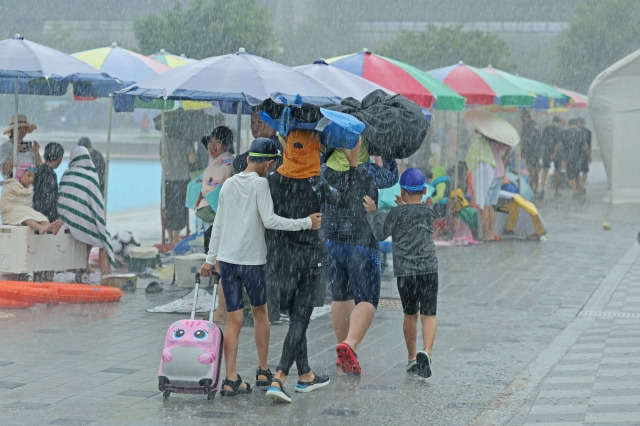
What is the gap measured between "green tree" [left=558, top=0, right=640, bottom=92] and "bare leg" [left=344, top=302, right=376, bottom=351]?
40.6 metres

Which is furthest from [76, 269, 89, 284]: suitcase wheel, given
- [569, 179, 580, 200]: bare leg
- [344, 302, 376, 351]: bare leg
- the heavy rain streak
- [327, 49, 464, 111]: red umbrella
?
Answer: [569, 179, 580, 200]: bare leg

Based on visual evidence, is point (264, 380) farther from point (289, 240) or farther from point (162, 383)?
point (289, 240)

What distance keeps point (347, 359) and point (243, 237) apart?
4.48ft

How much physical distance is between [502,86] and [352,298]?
1136 centimetres

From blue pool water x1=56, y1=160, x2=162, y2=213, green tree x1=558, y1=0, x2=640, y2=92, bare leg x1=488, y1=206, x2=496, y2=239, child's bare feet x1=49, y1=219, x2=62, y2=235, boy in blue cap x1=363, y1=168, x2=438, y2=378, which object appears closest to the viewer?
boy in blue cap x1=363, y1=168, x2=438, y2=378

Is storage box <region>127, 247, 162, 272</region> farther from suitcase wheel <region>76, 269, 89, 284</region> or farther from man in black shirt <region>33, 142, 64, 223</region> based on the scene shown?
man in black shirt <region>33, 142, 64, 223</region>

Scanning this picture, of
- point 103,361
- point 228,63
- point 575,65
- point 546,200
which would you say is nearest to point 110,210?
point 546,200

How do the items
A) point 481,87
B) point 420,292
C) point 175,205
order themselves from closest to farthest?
point 420,292 < point 175,205 < point 481,87

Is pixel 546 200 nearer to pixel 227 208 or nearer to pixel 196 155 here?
pixel 196 155

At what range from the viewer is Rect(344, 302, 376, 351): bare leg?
7.99 m

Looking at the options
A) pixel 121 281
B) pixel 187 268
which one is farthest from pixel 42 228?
pixel 187 268

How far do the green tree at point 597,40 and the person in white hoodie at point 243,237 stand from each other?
41.5 metres

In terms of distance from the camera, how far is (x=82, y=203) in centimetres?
1157

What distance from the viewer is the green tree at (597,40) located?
47.3 metres
